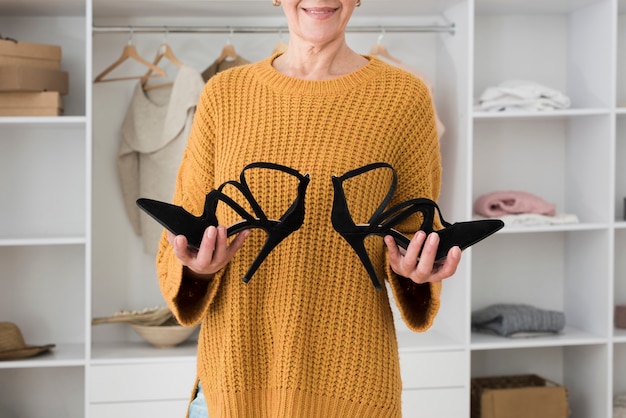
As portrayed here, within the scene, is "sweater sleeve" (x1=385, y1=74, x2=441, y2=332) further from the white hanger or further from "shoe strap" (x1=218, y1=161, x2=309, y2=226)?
the white hanger

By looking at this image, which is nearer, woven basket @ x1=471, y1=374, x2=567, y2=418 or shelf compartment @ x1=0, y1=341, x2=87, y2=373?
shelf compartment @ x1=0, y1=341, x2=87, y2=373

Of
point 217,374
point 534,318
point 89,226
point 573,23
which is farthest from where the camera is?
point 573,23

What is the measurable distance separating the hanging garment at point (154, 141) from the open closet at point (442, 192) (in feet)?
0.20

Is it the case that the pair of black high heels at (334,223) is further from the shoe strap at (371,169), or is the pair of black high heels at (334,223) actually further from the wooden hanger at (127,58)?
the wooden hanger at (127,58)

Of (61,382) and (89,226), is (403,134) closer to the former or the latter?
(89,226)

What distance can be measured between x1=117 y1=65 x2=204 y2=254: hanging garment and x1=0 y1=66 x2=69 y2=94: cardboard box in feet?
0.94

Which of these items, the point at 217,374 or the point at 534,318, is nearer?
the point at 217,374

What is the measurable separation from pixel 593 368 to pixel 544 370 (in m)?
0.31

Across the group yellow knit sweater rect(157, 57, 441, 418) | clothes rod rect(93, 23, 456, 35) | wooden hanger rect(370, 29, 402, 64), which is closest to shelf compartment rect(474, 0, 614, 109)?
clothes rod rect(93, 23, 456, 35)

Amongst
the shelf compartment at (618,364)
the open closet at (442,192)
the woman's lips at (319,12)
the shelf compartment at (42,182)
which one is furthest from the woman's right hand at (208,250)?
the shelf compartment at (618,364)

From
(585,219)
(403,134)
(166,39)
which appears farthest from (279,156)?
(585,219)

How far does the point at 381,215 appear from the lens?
1.11 m

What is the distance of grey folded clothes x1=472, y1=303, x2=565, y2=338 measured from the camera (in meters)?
2.86

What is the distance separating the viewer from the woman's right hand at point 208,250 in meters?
1.05
